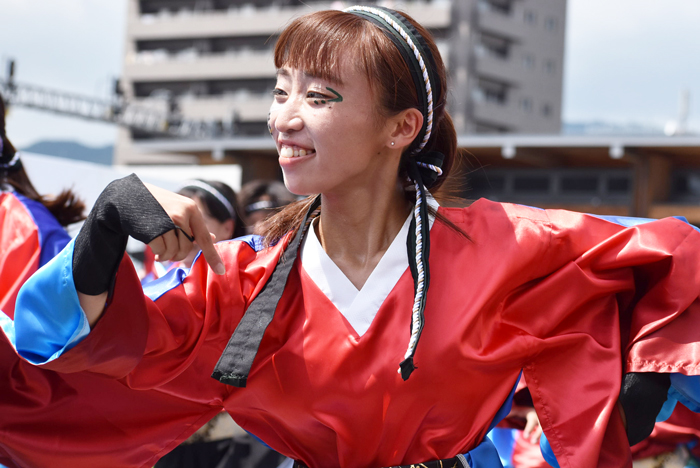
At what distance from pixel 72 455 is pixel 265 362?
0.49 metres

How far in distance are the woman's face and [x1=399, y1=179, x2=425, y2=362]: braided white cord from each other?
202mm

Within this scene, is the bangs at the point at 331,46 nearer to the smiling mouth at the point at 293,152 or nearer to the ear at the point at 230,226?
the smiling mouth at the point at 293,152

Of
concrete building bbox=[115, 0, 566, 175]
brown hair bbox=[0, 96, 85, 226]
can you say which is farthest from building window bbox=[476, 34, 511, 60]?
brown hair bbox=[0, 96, 85, 226]

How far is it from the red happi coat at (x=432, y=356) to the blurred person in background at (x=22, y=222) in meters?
0.78

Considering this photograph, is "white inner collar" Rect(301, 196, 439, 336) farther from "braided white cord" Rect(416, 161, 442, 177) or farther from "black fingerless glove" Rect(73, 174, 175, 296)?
"black fingerless glove" Rect(73, 174, 175, 296)

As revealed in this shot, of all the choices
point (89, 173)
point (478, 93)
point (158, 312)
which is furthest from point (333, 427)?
point (478, 93)

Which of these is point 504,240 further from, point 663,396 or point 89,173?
point 89,173

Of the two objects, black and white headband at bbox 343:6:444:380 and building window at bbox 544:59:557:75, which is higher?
black and white headband at bbox 343:6:444:380

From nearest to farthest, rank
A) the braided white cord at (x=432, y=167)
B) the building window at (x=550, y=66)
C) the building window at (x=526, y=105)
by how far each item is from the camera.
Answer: the braided white cord at (x=432, y=167) < the building window at (x=526, y=105) < the building window at (x=550, y=66)

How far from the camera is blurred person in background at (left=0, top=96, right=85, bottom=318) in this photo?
97.3 inches

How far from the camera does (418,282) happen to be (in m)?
1.66

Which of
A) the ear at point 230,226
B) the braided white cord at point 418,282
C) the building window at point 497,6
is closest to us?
the braided white cord at point 418,282

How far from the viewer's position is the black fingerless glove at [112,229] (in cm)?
128

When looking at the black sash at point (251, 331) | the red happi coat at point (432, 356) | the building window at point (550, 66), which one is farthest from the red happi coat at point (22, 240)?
the building window at point (550, 66)
